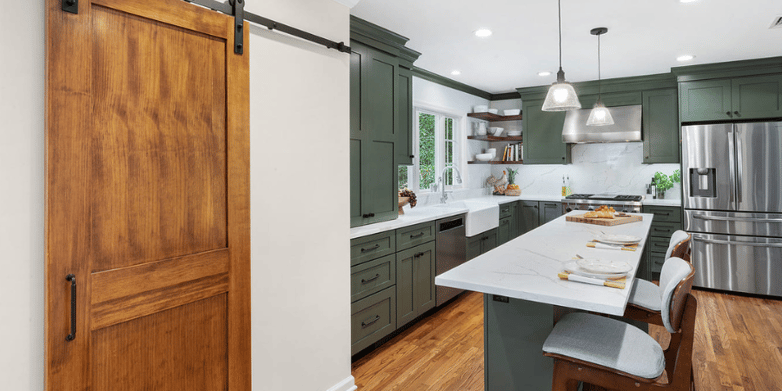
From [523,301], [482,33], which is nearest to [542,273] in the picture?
[523,301]

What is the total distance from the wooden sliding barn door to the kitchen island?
0.93 m

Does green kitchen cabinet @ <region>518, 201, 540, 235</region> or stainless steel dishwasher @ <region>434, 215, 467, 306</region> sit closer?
stainless steel dishwasher @ <region>434, 215, 467, 306</region>

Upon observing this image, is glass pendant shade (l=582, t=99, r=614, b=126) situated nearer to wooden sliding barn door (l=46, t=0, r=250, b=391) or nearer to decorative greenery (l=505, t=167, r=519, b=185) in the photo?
wooden sliding barn door (l=46, t=0, r=250, b=391)

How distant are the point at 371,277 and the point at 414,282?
62 centimetres

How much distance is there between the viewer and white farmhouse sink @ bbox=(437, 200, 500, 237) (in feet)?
14.1

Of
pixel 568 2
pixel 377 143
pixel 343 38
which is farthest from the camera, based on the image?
pixel 377 143

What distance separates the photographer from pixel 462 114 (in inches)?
224

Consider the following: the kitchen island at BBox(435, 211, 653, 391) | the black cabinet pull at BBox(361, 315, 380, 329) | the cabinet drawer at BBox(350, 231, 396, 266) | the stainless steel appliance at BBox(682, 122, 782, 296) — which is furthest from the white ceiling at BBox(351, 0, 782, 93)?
the black cabinet pull at BBox(361, 315, 380, 329)

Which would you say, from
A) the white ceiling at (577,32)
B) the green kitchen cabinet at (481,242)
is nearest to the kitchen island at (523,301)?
the white ceiling at (577,32)

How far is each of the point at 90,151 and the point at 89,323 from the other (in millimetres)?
551

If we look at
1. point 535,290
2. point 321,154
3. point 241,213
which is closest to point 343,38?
point 321,154

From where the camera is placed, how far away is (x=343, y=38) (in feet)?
8.16

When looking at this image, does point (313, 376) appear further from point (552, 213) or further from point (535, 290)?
point (552, 213)

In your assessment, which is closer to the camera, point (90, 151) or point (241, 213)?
point (90, 151)
